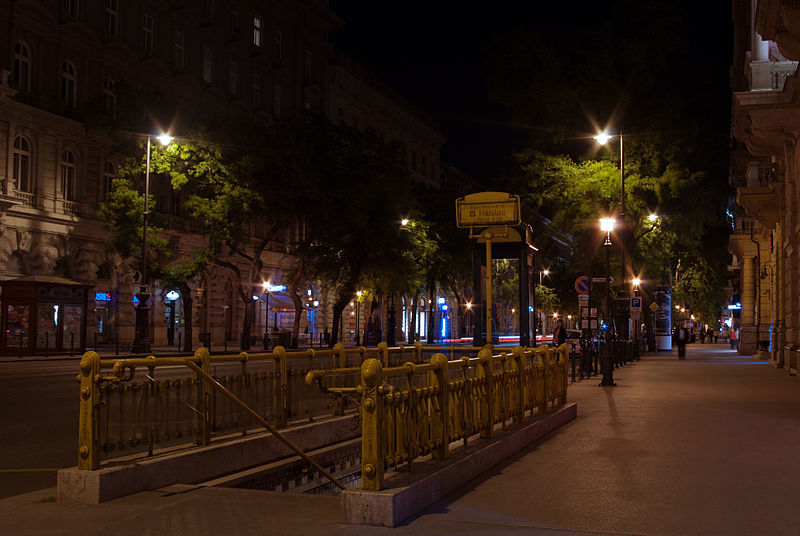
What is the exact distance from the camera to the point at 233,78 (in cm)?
5475

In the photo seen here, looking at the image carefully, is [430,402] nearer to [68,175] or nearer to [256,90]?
[68,175]

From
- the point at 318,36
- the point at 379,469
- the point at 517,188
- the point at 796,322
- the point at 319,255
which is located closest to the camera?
the point at 379,469

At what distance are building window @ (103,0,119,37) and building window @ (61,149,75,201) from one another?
657 cm

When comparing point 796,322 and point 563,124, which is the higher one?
point 563,124

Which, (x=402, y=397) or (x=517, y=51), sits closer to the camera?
(x=402, y=397)

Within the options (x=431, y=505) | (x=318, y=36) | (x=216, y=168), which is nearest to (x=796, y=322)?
(x=431, y=505)

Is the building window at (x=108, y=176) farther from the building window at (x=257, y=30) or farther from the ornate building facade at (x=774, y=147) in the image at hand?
the ornate building facade at (x=774, y=147)

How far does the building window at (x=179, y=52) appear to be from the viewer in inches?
1920

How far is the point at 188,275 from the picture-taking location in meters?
41.0

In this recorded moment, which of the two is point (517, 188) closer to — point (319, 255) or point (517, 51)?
point (517, 51)

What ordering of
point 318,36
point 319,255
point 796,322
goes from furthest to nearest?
point 318,36 → point 319,255 → point 796,322

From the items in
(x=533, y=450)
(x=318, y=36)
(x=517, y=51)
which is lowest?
(x=533, y=450)

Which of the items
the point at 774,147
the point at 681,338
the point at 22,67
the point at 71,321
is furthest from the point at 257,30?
the point at 774,147

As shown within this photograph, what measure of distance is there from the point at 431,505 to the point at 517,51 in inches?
1413
